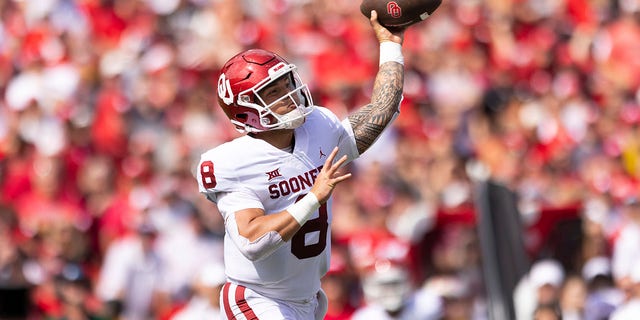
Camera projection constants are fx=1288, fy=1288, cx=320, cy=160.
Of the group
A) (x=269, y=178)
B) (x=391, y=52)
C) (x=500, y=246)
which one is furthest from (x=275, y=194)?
(x=500, y=246)

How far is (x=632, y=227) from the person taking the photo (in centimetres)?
951

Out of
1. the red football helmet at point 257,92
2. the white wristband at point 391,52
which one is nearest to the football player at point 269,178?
the red football helmet at point 257,92

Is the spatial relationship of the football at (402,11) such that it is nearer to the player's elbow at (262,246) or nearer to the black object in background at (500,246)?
the player's elbow at (262,246)

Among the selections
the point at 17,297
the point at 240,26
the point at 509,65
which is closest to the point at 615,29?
the point at 509,65

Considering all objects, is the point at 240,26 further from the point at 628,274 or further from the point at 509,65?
the point at 628,274

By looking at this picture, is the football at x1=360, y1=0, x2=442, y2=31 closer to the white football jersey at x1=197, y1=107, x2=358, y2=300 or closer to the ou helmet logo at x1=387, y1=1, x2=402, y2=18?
the ou helmet logo at x1=387, y1=1, x2=402, y2=18

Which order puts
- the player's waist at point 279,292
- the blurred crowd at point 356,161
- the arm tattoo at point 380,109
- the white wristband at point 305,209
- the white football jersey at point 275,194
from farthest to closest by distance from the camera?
1. the blurred crowd at point 356,161
2. the arm tattoo at point 380,109
3. the player's waist at point 279,292
4. the white football jersey at point 275,194
5. the white wristband at point 305,209

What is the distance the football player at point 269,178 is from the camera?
16.8 ft

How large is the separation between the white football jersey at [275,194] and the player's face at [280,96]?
16 cm

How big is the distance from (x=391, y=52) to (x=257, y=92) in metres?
0.88

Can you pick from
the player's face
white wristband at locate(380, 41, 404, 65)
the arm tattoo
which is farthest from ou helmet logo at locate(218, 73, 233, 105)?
white wristband at locate(380, 41, 404, 65)

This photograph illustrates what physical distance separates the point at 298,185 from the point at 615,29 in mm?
8947

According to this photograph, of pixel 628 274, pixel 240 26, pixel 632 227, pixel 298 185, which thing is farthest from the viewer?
pixel 240 26

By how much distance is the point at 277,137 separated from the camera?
5.28m
